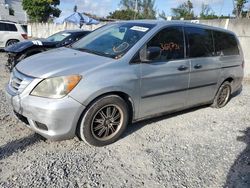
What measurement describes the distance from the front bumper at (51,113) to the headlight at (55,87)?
0.22ft

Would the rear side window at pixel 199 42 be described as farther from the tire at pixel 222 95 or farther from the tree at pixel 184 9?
the tree at pixel 184 9

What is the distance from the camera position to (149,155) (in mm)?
3639

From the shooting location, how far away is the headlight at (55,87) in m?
3.27

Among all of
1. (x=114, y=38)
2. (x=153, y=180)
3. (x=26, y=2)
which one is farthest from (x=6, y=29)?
(x=26, y=2)

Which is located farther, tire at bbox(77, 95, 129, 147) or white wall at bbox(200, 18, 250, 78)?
white wall at bbox(200, 18, 250, 78)

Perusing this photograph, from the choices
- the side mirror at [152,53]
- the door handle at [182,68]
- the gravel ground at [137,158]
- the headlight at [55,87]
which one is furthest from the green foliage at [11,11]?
the headlight at [55,87]

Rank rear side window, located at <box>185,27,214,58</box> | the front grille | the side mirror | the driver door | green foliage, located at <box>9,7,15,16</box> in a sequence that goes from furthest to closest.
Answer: green foliage, located at <box>9,7,15,16</box>
rear side window, located at <box>185,27,214,58</box>
the driver door
the side mirror
the front grille

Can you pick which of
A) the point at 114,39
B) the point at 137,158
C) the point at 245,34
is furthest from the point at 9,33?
the point at 137,158

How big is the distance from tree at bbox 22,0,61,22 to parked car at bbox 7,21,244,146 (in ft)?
148

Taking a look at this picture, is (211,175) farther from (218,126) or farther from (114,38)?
(114,38)

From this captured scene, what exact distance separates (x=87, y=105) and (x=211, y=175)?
1762mm

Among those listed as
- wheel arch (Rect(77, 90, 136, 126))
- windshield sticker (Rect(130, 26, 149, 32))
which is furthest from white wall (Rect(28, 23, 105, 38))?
wheel arch (Rect(77, 90, 136, 126))

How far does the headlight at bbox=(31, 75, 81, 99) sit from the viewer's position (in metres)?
3.27

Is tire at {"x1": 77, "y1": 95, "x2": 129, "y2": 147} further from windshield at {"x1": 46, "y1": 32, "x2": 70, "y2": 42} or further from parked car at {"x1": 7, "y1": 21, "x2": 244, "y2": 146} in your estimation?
windshield at {"x1": 46, "y1": 32, "x2": 70, "y2": 42}
